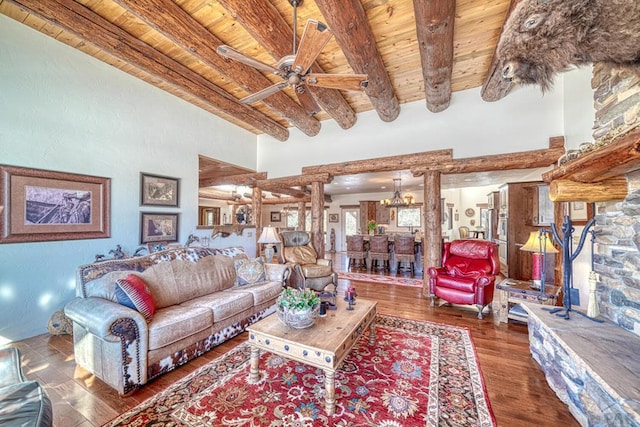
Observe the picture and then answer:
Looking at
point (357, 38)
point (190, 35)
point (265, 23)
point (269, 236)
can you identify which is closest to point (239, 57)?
point (265, 23)

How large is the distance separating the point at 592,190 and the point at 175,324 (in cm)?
345

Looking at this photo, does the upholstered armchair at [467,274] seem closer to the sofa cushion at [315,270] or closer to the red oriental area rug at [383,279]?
the red oriental area rug at [383,279]

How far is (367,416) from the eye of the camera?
63.6 inches

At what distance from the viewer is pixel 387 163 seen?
4.59 metres

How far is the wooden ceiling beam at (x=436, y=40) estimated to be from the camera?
2.00 meters

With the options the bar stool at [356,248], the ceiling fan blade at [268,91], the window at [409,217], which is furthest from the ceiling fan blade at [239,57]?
the window at [409,217]

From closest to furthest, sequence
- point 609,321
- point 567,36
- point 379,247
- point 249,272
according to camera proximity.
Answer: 1. point 567,36
2. point 609,321
3. point 249,272
4. point 379,247

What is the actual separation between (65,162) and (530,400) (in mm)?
5188

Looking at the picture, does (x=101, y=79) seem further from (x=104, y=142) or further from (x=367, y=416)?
(x=367, y=416)

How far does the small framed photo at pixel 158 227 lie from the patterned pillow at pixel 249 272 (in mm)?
1523

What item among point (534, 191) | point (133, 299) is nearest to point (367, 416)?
point (133, 299)

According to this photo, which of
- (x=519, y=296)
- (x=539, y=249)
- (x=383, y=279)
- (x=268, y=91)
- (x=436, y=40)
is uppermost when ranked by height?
(x=436, y=40)

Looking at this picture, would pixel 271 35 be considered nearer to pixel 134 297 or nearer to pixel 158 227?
pixel 134 297

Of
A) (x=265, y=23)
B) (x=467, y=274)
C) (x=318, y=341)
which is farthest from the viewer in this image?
(x=467, y=274)
